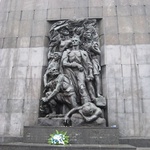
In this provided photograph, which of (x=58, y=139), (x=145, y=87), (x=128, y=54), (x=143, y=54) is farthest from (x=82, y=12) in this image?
(x=58, y=139)

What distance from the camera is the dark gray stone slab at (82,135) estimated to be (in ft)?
27.1

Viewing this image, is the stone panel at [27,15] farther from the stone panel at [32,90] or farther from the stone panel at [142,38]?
the stone panel at [142,38]

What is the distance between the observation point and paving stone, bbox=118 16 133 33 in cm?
1137

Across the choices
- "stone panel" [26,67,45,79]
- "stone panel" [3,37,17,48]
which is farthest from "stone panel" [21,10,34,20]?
"stone panel" [26,67,45,79]

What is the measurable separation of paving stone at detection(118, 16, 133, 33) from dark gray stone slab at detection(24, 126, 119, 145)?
19.3 ft

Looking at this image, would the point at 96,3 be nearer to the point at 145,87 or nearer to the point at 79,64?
the point at 79,64

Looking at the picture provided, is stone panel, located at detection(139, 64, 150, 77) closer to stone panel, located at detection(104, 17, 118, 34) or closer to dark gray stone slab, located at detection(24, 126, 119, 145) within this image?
stone panel, located at detection(104, 17, 118, 34)

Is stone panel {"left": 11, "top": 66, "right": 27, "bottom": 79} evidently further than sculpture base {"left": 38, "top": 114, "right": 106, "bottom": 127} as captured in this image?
Yes

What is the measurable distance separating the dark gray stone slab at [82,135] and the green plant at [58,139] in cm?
23

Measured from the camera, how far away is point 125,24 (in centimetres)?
1151

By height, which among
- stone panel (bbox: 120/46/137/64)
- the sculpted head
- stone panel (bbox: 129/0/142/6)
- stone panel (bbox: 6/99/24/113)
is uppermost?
stone panel (bbox: 129/0/142/6)

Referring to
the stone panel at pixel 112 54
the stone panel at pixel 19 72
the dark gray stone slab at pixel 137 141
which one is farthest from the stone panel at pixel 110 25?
the dark gray stone slab at pixel 137 141

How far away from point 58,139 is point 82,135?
1.09 m

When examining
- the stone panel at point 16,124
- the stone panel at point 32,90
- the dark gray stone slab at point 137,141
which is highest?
the stone panel at point 32,90
